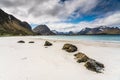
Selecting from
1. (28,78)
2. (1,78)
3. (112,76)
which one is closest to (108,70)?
(112,76)

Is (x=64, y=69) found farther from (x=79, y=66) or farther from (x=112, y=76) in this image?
(x=112, y=76)

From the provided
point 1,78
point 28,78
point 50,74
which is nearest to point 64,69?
point 50,74

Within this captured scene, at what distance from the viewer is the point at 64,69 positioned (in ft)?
34.8

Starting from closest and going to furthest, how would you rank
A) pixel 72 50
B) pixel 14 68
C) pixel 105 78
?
1. pixel 105 78
2. pixel 14 68
3. pixel 72 50

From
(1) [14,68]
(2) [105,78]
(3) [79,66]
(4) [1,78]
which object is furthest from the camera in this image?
(3) [79,66]

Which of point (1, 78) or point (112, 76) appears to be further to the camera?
point (112, 76)

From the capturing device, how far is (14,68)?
10.5 m

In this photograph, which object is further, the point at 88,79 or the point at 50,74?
the point at 50,74

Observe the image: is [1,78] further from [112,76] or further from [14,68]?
[112,76]

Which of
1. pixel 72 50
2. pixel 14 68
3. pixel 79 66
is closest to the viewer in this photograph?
pixel 14 68

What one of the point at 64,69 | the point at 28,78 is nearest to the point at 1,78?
the point at 28,78

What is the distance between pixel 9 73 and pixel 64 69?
4.24 meters

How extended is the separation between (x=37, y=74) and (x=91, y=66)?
180 inches

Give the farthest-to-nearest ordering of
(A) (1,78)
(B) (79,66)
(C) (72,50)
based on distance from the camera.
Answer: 1. (C) (72,50)
2. (B) (79,66)
3. (A) (1,78)
